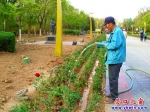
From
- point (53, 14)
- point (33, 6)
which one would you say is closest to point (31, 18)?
point (33, 6)

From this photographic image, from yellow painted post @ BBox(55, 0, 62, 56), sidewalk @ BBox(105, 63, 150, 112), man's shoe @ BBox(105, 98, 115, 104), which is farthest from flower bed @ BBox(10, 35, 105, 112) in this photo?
yellow painted post @ BBox(55, 0, 62, 56)

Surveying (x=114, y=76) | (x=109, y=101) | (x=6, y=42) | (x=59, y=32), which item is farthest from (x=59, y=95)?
(x=6, y=42)

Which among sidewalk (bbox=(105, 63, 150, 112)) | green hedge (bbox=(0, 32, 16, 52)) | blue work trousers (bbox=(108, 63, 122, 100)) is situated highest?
green hedge (bbox=(0, 32, 16, 52))

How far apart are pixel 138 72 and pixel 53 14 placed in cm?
3243

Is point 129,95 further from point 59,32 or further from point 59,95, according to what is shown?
point 59,32

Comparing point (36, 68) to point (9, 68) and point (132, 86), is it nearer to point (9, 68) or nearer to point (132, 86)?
point (9, 68)

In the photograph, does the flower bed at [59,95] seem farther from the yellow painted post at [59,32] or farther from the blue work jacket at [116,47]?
the yellow painted post at [59,32]

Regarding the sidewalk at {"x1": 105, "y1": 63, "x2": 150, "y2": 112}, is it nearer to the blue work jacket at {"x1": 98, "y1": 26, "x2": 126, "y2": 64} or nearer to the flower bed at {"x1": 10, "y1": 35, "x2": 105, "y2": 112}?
the flower bed at {"x1": 10, "y1": 35, "x2": 105, "y2": 112}

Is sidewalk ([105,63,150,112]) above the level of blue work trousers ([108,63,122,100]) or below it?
below

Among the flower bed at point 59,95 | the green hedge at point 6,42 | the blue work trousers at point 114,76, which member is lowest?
the flower bed at point 59,95

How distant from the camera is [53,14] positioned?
39812mm

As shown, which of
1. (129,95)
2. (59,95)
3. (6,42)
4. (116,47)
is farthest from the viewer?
(6,42)

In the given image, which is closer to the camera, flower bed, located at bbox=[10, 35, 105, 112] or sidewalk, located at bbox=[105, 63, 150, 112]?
flower bed, located at bbox=[10, 35, 105, 112]

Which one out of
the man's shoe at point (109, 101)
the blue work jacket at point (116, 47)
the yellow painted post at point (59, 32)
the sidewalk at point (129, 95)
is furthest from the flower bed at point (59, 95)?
the yellow painted post at point (59, 32)
